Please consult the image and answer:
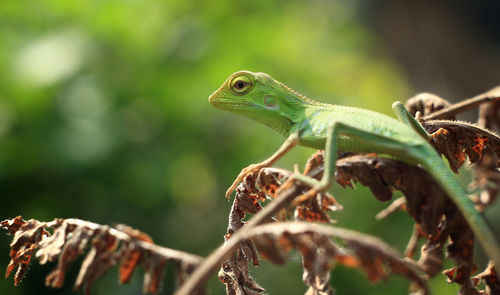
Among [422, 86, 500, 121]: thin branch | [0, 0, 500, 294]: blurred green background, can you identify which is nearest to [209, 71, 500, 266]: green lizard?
[422, 86, 500, 121]: thin branch

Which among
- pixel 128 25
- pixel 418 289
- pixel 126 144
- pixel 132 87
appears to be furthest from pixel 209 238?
pixel 418 289

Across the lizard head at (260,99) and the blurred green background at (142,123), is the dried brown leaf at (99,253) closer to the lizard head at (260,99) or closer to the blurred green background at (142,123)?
the lizard head at (260,99)

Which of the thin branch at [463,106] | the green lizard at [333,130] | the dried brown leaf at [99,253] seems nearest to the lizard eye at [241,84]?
the green lizard at [333,130]

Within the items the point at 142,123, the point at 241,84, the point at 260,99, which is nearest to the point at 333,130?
the point at 260,99

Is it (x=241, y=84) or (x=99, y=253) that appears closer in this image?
(x=99, y=253)

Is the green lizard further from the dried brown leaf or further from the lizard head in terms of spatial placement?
the dried brown leaf

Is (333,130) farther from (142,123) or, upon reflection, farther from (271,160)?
(142,123)

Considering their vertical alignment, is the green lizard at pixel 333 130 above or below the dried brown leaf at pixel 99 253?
above
